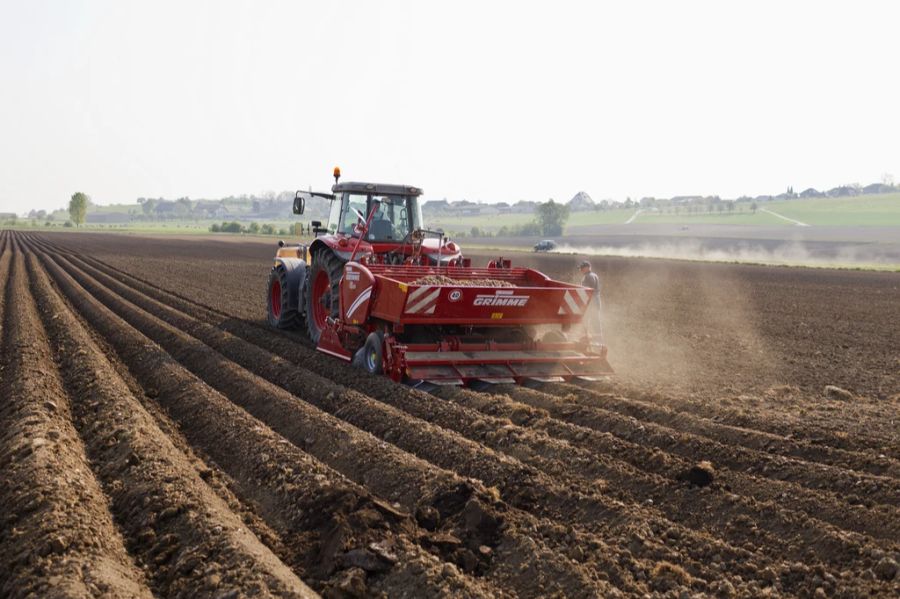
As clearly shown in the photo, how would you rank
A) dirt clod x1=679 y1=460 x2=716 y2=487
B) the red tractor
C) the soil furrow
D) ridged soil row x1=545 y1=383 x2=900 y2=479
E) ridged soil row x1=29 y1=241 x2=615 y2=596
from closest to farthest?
1. ridged soil row x1=29 y1=241 x2=615 y2=596
2. the soil furrow
3. dirt clod x1=679 y1=460 x2=716 y2=487
4. ridged soil row x1=545 y1=383 x2=900 y2=479
5. the red tractor

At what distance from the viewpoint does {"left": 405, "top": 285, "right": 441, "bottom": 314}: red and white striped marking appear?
30.1ft

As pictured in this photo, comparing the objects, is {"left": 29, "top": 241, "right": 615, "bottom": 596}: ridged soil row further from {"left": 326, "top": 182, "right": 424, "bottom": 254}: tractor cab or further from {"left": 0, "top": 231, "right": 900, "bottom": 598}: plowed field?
{"left": 326, "top": 182, "right": 424, "bottom": 254}: tractor cab

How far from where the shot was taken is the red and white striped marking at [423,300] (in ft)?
30.1

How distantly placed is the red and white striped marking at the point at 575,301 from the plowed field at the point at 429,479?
967 millimetres

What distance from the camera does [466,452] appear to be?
6.54 meters

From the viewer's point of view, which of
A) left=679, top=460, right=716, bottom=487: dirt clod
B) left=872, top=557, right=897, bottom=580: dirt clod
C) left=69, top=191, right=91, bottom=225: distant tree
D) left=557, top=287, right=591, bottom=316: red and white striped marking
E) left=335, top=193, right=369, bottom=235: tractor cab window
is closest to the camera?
left=872, top=557, right=897, bottom=580: dirt clod

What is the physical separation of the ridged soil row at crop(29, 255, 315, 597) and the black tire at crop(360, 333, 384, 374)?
102 inches

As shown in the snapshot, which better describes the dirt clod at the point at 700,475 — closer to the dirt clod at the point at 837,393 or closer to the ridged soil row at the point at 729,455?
the ridged soil row at the point at 729,455

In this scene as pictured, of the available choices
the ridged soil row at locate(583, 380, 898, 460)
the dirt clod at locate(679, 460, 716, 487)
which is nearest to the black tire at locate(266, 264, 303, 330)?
the ridged soil row at locate(583, 380, 898, 460)

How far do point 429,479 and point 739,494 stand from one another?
2.06 m

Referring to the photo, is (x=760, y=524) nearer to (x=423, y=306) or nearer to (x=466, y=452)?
(x=466, y=452)

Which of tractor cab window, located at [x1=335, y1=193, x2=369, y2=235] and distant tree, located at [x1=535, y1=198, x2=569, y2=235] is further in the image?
distant tree, located at [x1=535, y1=198, x2=569, y2=235]

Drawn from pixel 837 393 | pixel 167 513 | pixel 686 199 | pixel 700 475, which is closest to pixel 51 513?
pixel 167 513

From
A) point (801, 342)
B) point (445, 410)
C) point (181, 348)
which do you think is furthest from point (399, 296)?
point (801, 342)
